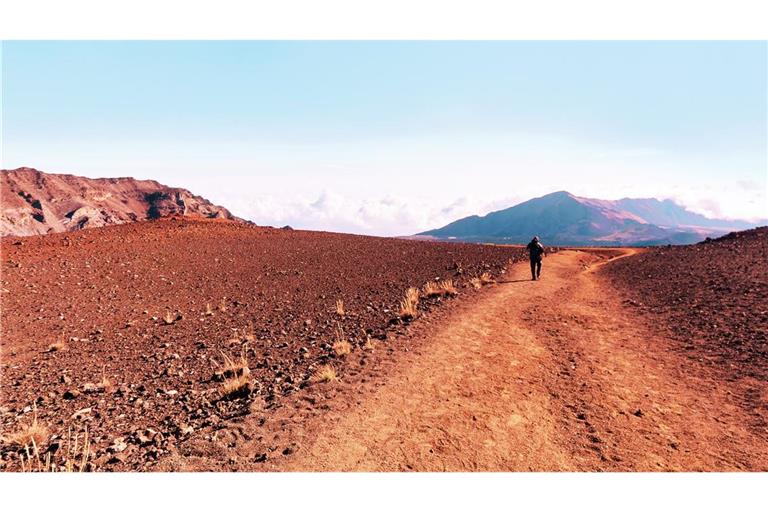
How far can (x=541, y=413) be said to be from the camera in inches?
246

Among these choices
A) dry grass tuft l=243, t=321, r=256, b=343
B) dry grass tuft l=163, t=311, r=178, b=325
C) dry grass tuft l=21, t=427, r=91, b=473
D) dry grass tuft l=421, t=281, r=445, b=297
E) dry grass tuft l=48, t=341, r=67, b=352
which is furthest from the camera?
dry grass tuft l=421, t=281, r=445, b=297

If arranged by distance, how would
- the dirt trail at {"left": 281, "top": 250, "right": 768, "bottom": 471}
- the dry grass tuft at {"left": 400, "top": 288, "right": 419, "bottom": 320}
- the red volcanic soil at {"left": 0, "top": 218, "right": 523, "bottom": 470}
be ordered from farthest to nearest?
the dry grass tuft at {"left": 400, "top": 288, "right": 419, "bottom": 320} < the red volcanic soil at {"left": 0, "top": 218, "right": 523, "bottom": 470} < the dirt trail at {"left": 281, "top": 250, "right": 768, "bottom": 471}

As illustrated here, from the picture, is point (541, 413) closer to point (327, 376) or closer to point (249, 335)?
point (327, 376)

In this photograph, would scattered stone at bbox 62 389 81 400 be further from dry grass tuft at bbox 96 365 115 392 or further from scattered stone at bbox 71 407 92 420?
scattered stone at bbox 71 407 92 420

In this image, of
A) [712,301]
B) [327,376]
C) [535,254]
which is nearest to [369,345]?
[327,376]

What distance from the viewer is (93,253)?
20.7 meters

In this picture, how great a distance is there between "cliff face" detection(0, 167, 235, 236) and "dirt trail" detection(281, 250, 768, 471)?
5287 cm

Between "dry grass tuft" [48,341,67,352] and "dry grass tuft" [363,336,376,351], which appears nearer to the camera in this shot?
"dry grass tuft" [363,336,376,351]

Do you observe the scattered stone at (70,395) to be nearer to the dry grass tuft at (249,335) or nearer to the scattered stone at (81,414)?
the scattered stone at (81,414)

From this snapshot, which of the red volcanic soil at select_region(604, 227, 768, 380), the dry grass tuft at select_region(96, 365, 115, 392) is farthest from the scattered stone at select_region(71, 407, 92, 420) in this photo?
the red volcanic soil at select_region(604, 227, 768, 380)

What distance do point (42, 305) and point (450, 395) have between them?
1362 centimetres

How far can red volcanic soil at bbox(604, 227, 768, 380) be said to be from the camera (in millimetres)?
9008

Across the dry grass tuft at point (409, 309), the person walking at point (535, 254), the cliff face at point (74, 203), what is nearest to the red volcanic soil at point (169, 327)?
the dry grass tuft at point (409, 309)

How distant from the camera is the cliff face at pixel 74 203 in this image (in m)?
67.5
